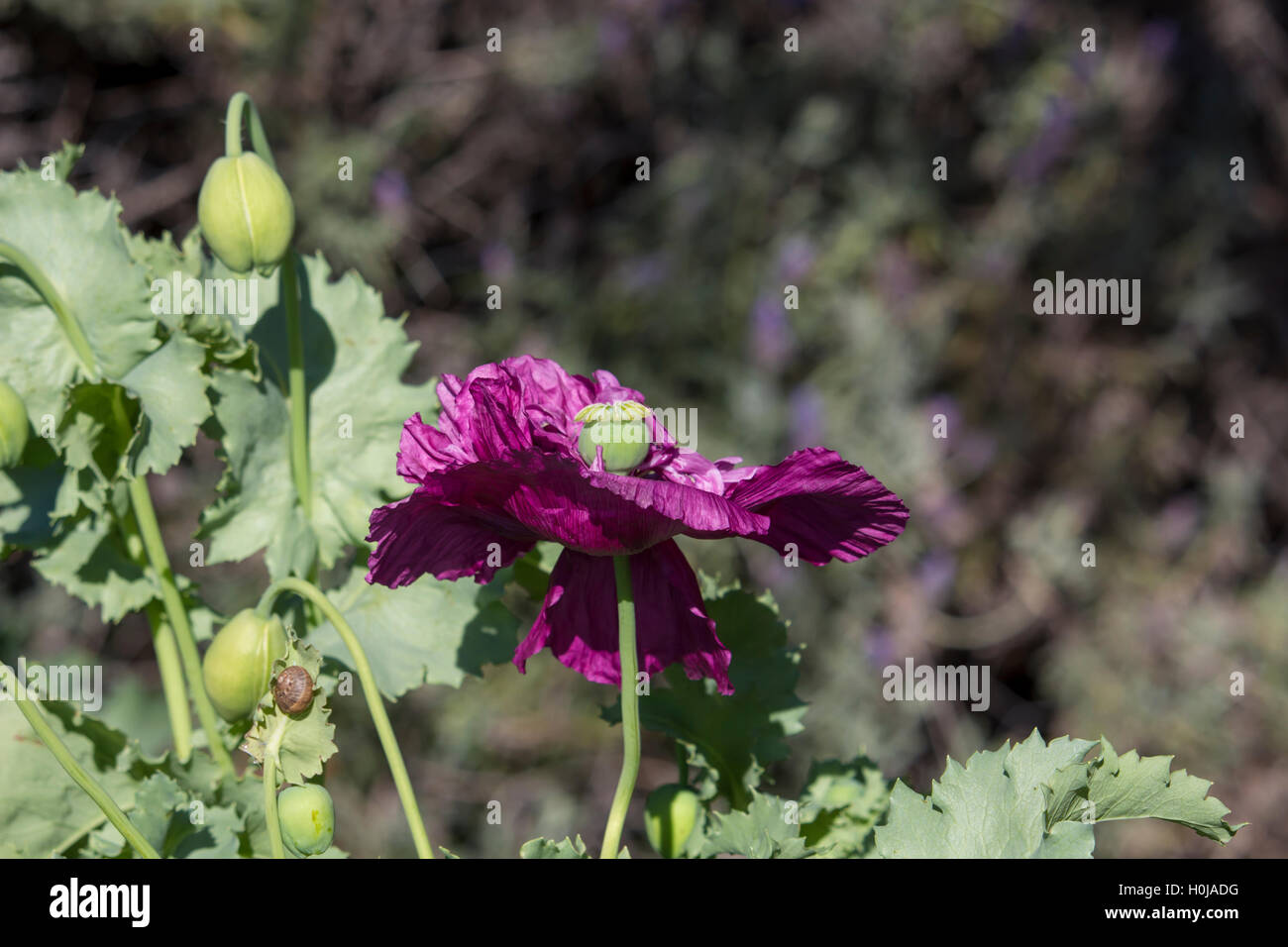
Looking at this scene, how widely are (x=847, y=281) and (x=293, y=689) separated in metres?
2.25

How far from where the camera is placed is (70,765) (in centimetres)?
60

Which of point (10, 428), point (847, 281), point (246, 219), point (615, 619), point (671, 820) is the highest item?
point (847, 281)

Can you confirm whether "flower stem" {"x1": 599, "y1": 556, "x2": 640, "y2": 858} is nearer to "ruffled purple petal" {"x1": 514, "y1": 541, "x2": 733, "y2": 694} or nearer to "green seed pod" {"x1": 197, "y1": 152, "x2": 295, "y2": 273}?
"ruffled purple petal" {"x1": 514, "y1": 541, "x2": 733, "y2": 694}

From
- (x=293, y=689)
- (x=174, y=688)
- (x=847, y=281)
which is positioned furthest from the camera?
(x=847, y=281)

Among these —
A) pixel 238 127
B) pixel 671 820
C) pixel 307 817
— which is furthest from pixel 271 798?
pixel 238 127

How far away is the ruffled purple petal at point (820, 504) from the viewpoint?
0.62 metres

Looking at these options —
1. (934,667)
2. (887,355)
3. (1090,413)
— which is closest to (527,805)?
(934,667)

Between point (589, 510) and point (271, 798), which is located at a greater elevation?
point (589, 510)

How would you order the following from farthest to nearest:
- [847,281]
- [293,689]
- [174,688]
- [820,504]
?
[847,281] → [174,688] → [820,504] → [293,689]

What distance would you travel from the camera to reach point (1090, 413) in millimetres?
2867

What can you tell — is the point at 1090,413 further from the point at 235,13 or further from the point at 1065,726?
the point at 235,13

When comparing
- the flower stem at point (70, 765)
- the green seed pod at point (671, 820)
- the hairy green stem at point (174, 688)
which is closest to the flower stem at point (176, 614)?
the hairy green stem at point (174, 688)

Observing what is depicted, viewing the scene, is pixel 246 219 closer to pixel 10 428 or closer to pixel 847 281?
pixel 10 428
